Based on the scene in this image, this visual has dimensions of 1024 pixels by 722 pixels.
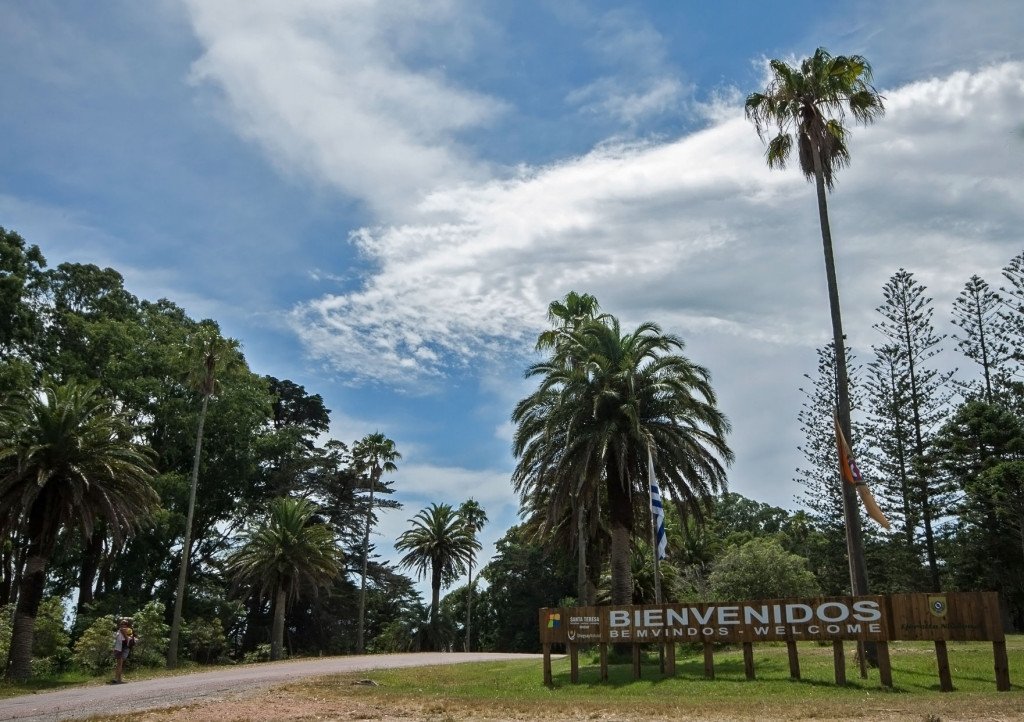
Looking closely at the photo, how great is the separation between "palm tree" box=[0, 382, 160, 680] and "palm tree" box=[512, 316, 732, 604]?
13.5 metres

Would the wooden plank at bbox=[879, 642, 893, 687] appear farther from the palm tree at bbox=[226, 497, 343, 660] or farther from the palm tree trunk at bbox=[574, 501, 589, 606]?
the palm tree at bbox=[226, 497, 343, 660]

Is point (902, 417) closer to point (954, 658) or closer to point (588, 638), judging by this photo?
point (954, 658)

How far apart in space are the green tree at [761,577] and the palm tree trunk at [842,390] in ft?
44.0

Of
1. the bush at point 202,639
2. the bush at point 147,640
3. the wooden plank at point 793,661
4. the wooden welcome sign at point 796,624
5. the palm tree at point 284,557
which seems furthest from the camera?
the palm tree at point 284,557

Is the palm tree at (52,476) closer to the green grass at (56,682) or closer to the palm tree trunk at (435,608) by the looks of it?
the green grass at (56,682)

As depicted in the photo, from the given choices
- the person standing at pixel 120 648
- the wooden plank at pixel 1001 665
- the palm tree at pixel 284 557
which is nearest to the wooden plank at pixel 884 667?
the wooden plank at pixel 1001 665

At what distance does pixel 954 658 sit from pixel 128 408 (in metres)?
43.2

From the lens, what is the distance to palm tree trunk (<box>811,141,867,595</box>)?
19.9 metres

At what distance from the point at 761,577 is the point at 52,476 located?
26.7 meters

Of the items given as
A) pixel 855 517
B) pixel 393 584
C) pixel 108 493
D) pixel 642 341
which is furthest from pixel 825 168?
pixel 393 584

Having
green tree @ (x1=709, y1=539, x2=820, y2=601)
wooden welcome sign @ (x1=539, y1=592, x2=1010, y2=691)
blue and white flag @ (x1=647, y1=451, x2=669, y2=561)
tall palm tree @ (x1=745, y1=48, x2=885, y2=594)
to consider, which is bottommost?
wooden welcome sign @ (x1=539, y1=592, x2=1010, y2=691)

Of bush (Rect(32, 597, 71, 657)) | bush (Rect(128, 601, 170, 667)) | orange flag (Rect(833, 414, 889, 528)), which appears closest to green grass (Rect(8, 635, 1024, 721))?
orange flag (Rect(833, 414, 889, 528))

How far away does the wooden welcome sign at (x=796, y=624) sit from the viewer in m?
15.6

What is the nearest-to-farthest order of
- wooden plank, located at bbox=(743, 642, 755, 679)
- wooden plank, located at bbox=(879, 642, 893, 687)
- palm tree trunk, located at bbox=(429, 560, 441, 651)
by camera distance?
1. wooden plank, located at bbox=(879, 642, 893, 687)
2. wooden plank, located at bbox=(743, 642, 755, 679)
3. palm tree trunk, located at bbox=(429, 560, 441, 651)
